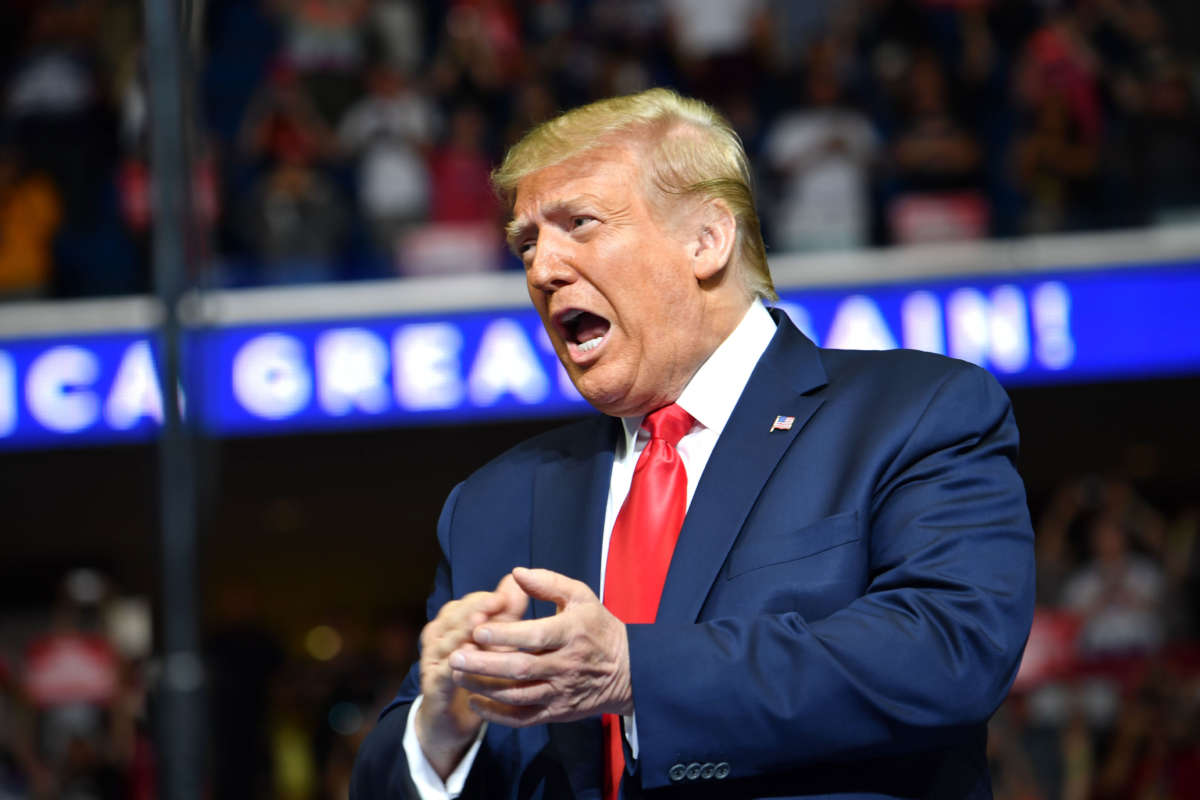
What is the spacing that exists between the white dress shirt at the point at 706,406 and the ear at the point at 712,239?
74mm

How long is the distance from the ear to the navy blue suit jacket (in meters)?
0.11

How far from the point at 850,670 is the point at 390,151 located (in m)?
6.21

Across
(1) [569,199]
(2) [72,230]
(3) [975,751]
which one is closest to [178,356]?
(1) [569,199]

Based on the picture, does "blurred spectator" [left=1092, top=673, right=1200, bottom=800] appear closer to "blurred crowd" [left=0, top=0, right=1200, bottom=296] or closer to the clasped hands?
"blurred crowd" [left=0, top=0, right=1200, bottom=296]

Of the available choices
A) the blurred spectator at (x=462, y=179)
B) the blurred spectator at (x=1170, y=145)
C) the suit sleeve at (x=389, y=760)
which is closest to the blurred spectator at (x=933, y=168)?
the blurred spectator at (x=1170, y=145)

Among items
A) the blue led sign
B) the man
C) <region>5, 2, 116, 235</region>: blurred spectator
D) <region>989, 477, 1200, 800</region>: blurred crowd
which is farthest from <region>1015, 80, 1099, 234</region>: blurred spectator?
the man

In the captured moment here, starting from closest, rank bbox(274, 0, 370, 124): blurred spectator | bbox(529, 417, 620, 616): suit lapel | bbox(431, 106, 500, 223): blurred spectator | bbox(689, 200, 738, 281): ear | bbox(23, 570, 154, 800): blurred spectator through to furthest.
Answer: bbox(529, 417, 620, 616): suit lapel, bbox(689, 200, 738, 281): ear, bbox(23, 570, 154, 800): blurred spectator, bbox(431, 106, 500, 223): blurred spectator, bbox(274, 0, 370, 124): blurred spectator

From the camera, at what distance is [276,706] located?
6.61 m

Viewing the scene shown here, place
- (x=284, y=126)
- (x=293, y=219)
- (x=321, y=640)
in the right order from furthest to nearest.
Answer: (x=321, y=640)
(x=284, y=126)
(x=293, y=219)

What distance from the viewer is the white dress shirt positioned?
170cm

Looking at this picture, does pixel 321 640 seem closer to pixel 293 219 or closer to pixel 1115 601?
pixel 293 219

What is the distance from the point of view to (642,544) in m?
1.60

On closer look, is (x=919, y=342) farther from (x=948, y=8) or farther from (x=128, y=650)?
(x=128, y=650)

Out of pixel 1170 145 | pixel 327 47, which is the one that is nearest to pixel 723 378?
pixel 1170 145
